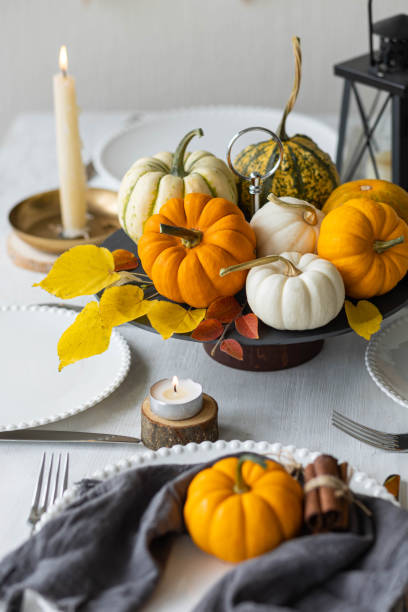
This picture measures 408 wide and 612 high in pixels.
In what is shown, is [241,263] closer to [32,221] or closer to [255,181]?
[255,181]

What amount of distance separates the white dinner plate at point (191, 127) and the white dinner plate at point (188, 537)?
80 centimetres

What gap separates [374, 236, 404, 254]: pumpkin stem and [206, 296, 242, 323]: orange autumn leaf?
0.59 feet

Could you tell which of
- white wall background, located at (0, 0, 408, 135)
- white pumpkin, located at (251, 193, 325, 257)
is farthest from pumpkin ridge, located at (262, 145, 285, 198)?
white wall background, located at (0, 0, 408, 135)

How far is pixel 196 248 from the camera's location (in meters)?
0.84

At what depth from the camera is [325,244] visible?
0.85 metres

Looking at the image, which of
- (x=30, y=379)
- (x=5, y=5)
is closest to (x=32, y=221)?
(x=30, y=379)

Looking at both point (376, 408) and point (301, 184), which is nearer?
point (376, 408)

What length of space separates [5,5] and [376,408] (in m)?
2.22

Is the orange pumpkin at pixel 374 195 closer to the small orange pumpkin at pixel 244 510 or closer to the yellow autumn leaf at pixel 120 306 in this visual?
the yellow autumn leaf at pixel 120 306

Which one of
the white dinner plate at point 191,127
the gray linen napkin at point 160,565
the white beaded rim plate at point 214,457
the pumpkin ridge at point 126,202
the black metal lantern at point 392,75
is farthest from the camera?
the white dinner plate at point 191,127

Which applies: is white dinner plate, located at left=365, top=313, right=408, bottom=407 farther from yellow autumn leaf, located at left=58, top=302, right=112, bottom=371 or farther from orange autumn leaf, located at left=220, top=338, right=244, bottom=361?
yellow autumn leaf, located at left=58, top=302, right=112, bottom=371

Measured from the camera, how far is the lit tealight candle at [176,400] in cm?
76

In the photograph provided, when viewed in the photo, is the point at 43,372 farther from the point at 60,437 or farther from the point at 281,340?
the point at 281,340

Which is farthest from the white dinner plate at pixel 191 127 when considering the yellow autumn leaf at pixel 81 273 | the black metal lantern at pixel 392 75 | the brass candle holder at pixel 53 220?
the yellow autumn leaf at pixel 81 273
